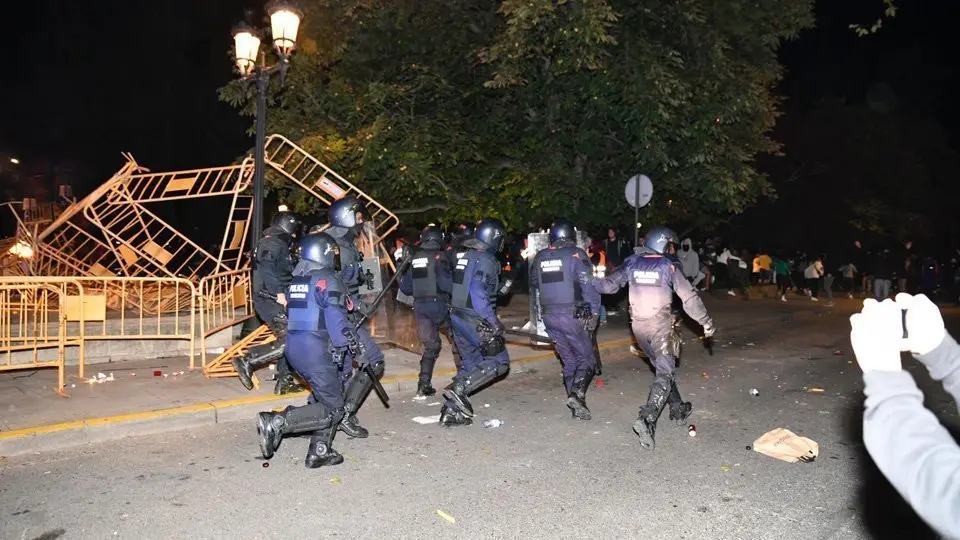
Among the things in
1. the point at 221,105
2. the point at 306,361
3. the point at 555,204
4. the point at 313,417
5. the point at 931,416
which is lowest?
the point at 313,417

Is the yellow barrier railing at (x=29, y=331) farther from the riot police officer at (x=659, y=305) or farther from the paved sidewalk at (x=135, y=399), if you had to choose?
the riot police officer at (x=659, y=305)

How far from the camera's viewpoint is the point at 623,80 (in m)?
11.5

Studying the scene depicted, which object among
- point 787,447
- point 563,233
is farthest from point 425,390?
point 787,447

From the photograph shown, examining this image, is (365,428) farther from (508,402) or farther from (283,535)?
(283,535)

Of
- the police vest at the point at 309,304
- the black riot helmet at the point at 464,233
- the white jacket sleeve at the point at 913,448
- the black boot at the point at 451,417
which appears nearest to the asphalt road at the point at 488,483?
Answer: the black boot at the point at 451,417

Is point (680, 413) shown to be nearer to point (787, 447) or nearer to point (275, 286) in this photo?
point (787, 447)

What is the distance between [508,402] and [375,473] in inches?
113

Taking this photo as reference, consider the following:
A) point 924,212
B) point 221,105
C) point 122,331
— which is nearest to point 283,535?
point 122,331

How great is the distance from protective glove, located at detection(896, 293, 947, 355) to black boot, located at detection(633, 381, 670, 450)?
4.29 metres

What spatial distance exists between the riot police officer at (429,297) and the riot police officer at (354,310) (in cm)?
118

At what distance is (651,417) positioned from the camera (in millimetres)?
6125

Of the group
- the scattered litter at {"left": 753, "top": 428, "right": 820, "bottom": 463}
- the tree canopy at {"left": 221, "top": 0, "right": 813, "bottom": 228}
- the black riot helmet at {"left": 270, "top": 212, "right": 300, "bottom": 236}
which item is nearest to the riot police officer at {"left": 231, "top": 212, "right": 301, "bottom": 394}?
the black riot helmet at {"left": 270, "top": 212, "right": 300, "bottom": 236}

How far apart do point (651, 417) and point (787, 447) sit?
112 centimetres

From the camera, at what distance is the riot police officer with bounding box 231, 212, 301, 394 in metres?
7.64
